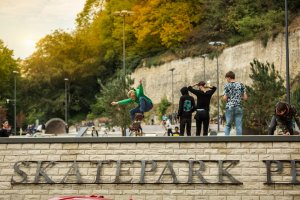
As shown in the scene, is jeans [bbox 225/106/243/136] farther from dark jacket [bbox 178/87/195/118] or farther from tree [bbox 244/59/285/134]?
tree [bbox 244/59/285/134]

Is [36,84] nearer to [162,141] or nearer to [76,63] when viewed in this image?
[76,63]

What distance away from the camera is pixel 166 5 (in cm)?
8250

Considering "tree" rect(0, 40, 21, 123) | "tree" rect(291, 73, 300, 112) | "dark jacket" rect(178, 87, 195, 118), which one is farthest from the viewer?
"tree" rect(0, 40, 21, 123)

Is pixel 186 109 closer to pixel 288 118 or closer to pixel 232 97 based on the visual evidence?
pixel 232 97

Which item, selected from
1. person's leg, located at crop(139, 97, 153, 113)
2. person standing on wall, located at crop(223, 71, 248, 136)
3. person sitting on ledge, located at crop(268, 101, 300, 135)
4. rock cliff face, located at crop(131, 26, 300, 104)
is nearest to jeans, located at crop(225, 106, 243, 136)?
person standing on wall, located at crop(223, 71, 248, 136)

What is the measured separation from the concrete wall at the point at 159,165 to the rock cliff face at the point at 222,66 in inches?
1519

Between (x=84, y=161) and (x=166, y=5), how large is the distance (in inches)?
2593

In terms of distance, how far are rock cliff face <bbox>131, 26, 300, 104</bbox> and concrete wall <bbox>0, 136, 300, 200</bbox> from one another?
127 ft

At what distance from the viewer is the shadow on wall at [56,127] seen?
6400 centimetres

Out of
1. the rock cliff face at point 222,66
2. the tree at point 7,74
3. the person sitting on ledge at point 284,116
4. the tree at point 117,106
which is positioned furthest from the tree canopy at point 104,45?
the person sitting on ledge at point 284,116

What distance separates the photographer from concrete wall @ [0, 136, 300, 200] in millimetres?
17047

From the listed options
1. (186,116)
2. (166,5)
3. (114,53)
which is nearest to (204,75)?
(166,5)

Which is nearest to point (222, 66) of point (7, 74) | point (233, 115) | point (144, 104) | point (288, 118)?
point (7, 74)

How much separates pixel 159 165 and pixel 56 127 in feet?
159
